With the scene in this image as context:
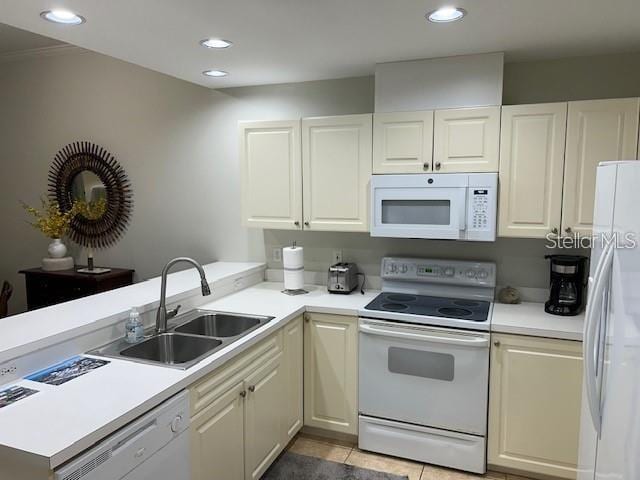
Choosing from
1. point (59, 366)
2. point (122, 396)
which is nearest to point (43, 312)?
point (59, 366)

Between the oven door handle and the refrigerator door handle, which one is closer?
the refrigerator door handle

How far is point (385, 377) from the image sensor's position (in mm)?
2689

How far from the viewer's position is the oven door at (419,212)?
2.63 m

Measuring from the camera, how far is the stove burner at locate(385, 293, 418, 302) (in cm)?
295

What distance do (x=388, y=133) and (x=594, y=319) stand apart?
5.27 ft

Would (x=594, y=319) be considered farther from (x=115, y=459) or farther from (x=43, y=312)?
(x=43, y=312)

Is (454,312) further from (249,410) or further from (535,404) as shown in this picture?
(249,410)

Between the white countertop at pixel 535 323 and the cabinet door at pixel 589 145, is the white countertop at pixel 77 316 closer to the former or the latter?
the white countertop at pixel 535 323

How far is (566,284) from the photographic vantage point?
2.60 m

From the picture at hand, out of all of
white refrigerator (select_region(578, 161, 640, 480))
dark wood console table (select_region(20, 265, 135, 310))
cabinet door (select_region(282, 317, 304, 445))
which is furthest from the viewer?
dark wood console table (select_region(20, 265, 135, 310))

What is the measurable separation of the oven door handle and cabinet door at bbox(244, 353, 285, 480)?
21.7 inches

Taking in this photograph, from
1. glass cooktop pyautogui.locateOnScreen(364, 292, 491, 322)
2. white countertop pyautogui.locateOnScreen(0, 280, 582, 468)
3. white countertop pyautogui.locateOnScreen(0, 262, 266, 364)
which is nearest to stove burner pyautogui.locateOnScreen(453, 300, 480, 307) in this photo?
glass cooktop pyautogui.locateOnScreen(364, 292, 491, 322)

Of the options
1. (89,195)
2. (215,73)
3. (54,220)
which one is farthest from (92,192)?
(215,73)

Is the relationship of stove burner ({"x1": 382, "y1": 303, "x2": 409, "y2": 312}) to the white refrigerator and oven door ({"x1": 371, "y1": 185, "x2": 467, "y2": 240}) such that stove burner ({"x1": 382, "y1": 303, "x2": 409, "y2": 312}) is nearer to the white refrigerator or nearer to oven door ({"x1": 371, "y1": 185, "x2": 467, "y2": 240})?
oven door ({"x1": 371, "y1": 185, "x2": 467, "y2": 240})
